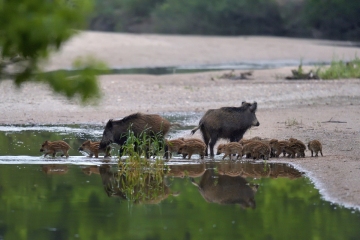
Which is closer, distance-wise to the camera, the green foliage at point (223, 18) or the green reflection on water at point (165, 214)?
the green reflection on water at point (165, 214)

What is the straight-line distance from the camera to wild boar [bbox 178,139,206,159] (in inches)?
496

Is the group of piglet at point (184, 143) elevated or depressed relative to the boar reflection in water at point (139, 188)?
elevated

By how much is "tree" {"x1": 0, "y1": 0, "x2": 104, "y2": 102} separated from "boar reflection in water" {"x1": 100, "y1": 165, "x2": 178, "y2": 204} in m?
4.04

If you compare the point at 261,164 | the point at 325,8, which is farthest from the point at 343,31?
the point at 261,164

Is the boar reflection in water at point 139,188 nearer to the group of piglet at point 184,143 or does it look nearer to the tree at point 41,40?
the group of piglet at point 184,143

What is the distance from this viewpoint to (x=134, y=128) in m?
13.0

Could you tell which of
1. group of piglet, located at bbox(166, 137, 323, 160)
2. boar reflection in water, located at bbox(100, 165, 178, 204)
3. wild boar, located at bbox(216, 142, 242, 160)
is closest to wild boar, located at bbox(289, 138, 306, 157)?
group of piglet, located at bbox(166, 137, 323, 160)

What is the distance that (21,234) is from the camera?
26.8ft

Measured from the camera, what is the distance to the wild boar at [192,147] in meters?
12.6

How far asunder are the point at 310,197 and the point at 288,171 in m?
1.78

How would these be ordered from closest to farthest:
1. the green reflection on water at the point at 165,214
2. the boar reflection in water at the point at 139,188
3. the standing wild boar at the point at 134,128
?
the green reflection on water at the point at 165,214 < the boar reflection in water at the point at 139,188 < the standing wild boar at the point at 134,128

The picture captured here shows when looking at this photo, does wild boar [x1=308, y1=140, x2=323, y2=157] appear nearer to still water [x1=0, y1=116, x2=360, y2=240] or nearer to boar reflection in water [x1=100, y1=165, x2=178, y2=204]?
still water [x1=0, y1=116, x2=360, y2=240]

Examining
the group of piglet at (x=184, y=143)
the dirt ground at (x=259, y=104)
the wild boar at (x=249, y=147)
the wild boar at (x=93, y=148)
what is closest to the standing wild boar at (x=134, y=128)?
the group of piglet at (x=184, y=143)

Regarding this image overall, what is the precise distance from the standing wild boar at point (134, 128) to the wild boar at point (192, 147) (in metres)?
0.44
